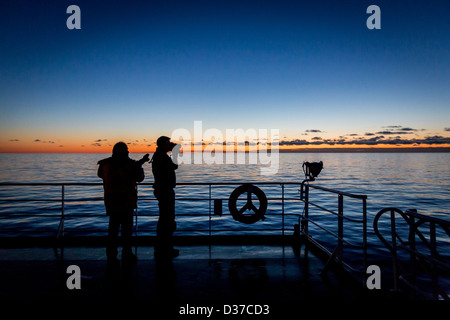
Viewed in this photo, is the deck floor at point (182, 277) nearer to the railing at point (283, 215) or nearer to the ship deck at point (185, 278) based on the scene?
the ship deck at point (185, 278)

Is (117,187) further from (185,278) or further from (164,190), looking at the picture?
(185,278)

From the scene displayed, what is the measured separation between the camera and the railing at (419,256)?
2701 millimetres

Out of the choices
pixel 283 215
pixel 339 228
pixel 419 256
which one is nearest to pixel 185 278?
pixel 339 228

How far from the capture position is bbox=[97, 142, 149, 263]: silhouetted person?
3.76 metres

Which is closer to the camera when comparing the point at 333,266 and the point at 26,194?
the point at 333,266

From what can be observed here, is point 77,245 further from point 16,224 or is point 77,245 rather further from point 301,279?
point 16,224

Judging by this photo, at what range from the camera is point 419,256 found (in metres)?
2.76

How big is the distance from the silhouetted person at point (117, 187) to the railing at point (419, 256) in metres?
3.04

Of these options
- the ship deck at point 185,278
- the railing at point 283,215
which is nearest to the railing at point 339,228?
the railing at point 283,215

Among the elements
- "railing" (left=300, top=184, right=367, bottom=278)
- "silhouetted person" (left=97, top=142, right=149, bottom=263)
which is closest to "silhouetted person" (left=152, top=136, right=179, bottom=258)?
"silhouetted person" (left=97, top=142, right=149, bottom=263)

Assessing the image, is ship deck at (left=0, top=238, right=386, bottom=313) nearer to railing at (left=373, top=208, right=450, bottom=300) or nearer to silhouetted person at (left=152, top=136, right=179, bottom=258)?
silhouetted person at (left=152, top=136, right=179, bottom=258)

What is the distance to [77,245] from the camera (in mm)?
4910
